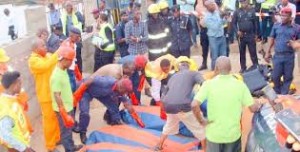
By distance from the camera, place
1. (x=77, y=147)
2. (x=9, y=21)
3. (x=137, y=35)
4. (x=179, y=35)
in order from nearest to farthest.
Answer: (x=77, y=147)
(x=137, y=35)
(x=179, y=35)
(x=9, y=21)

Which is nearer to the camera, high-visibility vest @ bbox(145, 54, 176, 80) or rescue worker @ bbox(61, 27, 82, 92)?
rescue worker @ bbox(61, 27, 82, 92)

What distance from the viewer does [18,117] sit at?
5539 millimetres

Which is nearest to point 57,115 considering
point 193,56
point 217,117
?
point 217,117

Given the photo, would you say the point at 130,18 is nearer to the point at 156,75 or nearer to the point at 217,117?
the point at 156,75

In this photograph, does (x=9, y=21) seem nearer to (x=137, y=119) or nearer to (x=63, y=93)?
(x=137, y=119)

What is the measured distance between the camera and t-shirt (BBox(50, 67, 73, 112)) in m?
6.96

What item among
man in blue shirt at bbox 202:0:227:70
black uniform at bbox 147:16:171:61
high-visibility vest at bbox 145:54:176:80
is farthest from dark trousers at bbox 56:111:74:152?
man in blue shirt at bbox 202:0:227:70

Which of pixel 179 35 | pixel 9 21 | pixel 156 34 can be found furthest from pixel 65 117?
pixel 9 21

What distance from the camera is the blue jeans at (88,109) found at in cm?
792

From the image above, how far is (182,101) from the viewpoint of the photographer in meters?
6.82

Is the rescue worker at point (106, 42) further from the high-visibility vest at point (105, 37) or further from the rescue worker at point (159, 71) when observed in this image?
the rescue worker at point (159, 71)

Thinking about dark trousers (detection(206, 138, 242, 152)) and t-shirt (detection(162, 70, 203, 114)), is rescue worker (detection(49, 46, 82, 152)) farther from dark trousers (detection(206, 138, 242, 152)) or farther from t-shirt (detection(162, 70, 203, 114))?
dark trousers (detection(206, 138, 242, 152))

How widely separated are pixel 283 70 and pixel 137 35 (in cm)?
290

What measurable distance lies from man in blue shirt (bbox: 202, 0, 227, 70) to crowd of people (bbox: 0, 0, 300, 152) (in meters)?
0.02
